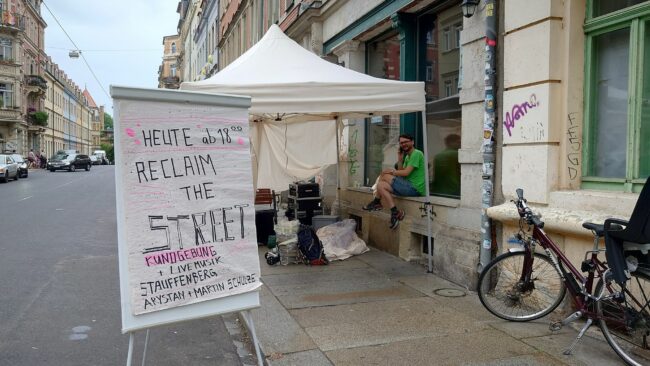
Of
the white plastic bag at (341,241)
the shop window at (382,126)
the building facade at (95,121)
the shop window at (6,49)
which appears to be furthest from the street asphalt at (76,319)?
the building facade at (95,121)

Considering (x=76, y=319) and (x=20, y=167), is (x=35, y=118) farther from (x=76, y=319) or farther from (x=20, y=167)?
(x=76, y=319)

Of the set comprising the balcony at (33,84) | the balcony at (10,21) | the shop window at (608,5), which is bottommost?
the shop window at (608,5)

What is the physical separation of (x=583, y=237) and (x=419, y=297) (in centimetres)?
190

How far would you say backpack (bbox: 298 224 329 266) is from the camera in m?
7.81

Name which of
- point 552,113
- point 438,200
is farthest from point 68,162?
point 552,113

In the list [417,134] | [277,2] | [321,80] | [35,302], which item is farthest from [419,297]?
[277,2]

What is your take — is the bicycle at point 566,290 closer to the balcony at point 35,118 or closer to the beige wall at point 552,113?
the beige wall at point 552,113

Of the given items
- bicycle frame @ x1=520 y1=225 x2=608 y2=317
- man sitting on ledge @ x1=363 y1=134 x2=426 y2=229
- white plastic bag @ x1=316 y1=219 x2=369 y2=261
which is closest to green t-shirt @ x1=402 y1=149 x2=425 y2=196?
man sitting on ledge @ x1=363 y1=134 x2=426 y2=229

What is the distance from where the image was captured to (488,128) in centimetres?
598

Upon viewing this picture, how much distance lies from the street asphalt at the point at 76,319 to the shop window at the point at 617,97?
12.0ft

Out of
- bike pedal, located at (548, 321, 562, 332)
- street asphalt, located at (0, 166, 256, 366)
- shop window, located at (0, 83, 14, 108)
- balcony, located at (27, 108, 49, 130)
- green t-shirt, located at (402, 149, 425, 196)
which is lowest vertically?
street asphalt, located at (0, 166, 256, 366)

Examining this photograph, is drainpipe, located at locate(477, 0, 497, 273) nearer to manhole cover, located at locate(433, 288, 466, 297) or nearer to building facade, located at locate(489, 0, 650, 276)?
building facade, located at locate(489, 0, 650, 276)

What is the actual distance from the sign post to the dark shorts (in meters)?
4.40

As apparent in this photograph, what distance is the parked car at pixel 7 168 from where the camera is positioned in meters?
27.6
